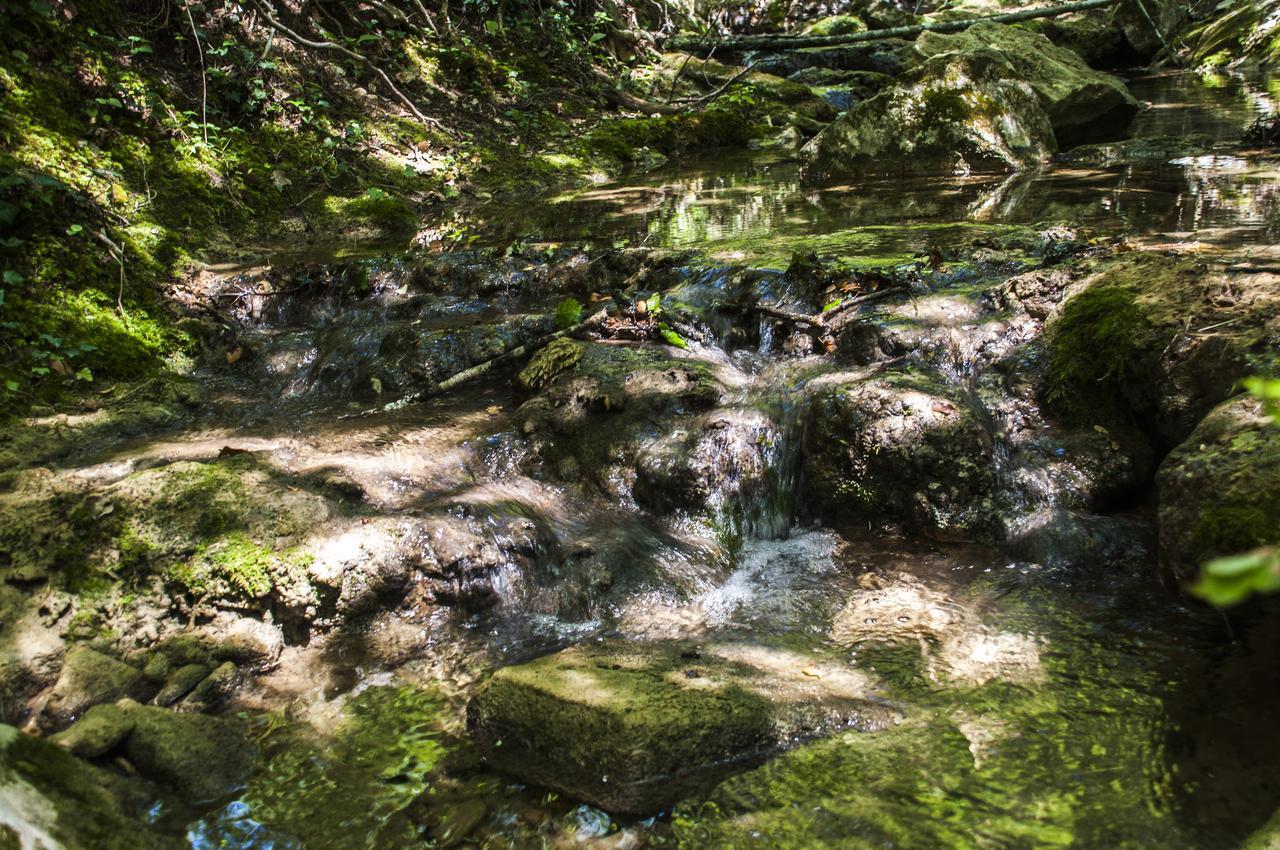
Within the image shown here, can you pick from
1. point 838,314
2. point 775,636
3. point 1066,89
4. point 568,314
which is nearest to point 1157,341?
point 838,314

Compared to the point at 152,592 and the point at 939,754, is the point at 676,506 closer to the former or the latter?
the point at 939,754

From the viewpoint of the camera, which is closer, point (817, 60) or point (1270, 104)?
point (1270, 104)

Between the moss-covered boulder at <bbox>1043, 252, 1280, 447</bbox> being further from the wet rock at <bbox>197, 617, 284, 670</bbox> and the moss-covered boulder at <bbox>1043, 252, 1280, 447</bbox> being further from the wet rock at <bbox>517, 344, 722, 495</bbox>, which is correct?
the wet rock at <bbox>197, 617, 284, 670</bbox>

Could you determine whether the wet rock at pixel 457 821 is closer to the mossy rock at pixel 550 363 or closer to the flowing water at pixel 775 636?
the flowing water at pixel 775 636

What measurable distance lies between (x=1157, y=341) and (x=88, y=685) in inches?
186

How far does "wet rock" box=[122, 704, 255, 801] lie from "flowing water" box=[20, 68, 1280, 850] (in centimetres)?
8

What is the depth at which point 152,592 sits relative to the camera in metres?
3.23

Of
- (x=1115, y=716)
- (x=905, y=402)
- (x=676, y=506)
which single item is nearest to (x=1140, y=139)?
(x=905, y=402)

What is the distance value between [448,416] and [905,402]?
263 cm

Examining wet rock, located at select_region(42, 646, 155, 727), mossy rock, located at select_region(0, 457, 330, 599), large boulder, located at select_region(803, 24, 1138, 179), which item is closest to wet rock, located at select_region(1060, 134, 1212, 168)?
large boulder, located at select_region(803, 24, 1138, 179)

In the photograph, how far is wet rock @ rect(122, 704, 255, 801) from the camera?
2.45 m

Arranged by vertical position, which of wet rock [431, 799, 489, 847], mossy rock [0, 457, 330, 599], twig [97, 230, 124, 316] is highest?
twig [97, 230, 124, 316]

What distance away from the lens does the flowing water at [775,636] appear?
7.29ft

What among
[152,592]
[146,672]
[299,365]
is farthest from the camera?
[299,365]
